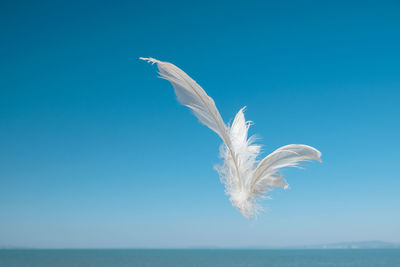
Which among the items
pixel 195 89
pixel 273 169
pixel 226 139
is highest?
pixel 195 89

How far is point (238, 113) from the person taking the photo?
4.39 metres

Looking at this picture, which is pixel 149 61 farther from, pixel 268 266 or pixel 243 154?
pixel 268 266

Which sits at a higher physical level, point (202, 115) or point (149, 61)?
point (149, 61)

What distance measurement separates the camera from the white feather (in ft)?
11.9

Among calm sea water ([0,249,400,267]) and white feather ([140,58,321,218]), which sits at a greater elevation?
white feather ([140,58,321,218])

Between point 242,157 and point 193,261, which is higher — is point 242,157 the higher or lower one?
the higher one

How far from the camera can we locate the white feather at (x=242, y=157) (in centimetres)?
362

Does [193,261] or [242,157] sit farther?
[193,261]

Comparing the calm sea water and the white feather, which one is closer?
the white feather

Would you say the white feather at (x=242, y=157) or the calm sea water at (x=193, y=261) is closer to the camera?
the white feather at (x=242, y=157)

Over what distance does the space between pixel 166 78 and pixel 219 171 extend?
3.94ft

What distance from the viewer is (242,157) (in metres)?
3.93

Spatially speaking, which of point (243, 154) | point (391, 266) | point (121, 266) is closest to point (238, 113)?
point (243, 154)

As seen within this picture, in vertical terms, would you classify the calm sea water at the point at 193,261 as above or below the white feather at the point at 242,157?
below
